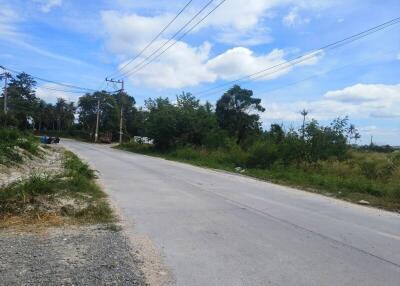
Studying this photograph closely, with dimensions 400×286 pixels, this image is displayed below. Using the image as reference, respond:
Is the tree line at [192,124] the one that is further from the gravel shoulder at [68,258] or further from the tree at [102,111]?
the gravel shoulder at [68,258]

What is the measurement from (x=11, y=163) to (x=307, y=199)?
1144 centimetres

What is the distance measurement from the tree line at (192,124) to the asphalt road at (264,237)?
13.0 meters

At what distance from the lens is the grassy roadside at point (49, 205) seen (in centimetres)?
882

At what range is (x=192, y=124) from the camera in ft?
152

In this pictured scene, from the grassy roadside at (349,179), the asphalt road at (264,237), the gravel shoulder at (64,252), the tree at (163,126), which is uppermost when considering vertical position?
the tree at (163,126)

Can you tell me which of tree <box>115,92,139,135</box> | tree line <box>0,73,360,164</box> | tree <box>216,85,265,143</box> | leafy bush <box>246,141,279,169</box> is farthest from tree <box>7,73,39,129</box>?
leafy bush <box>246,141,279,169</box>

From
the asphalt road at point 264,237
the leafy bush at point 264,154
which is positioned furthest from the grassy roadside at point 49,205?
the leafy bush at point 264,154

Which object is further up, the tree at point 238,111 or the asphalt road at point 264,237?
the tree at point 238,111

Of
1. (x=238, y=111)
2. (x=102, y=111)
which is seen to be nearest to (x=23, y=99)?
(x=102, y=111)

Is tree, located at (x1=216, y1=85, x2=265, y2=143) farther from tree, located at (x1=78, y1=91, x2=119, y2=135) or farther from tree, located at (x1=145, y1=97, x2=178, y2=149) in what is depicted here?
tree, located at (x1=78, y1=91, x2=119, y2=135)

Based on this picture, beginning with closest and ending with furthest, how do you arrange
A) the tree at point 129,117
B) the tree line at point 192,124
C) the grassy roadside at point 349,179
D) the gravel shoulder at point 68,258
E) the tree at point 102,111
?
the gravel shoulder at point 68,258
the grassy roadside at point 349,179
the tree line at point 192,124
the tree at point 102,111
the tree at point 129,117

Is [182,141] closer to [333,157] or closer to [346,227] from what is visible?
[333,157]

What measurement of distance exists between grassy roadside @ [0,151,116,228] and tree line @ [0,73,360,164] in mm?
16746

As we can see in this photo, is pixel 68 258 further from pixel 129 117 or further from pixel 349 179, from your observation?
pixel 129 117
